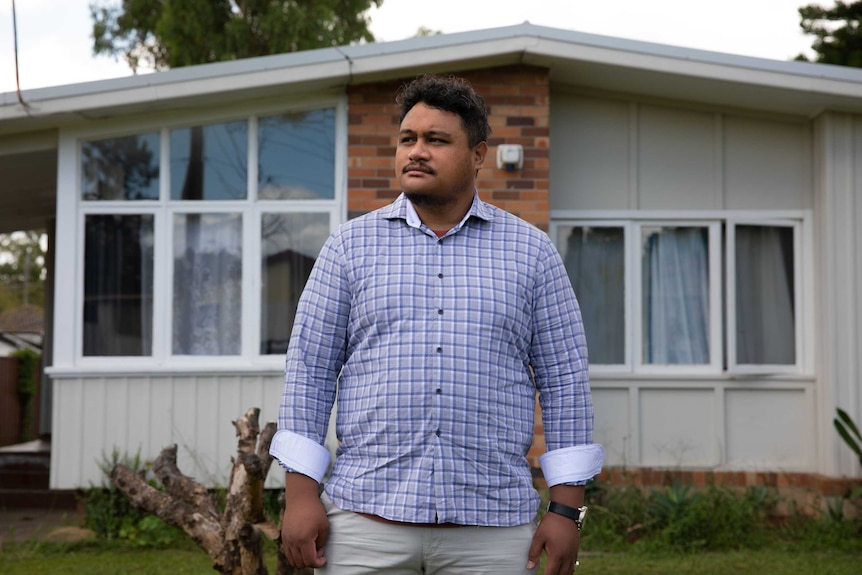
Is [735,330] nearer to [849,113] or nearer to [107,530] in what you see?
[849,113]

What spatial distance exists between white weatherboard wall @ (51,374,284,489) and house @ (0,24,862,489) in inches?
0.7

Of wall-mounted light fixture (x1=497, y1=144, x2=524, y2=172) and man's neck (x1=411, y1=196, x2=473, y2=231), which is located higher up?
wall-mounted light fixture (x1=497, y1=144, x2=524, y2=172)

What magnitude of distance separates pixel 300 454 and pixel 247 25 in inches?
805

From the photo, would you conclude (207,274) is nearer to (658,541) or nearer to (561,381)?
(658,541)

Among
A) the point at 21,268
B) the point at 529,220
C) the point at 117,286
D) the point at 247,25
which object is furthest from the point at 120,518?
the point at 21,268

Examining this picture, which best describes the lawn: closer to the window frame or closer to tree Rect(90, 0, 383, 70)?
the window frame

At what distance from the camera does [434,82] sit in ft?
8.53

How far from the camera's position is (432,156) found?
8.39 ft

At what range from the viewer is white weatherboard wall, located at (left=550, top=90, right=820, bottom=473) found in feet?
26.7

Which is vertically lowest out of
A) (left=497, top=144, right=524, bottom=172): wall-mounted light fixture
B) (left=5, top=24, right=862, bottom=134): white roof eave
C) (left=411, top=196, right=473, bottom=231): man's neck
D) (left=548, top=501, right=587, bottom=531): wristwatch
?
(left=548, top=501, right=587, bottom=531): wristwatch

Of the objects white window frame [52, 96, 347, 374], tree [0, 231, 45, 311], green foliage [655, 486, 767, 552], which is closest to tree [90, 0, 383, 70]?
white window frame [52, 96, 347, 374]

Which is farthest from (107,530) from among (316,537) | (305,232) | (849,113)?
(849,113)

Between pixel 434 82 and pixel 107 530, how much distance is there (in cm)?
601

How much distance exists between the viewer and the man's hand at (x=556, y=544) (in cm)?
243
